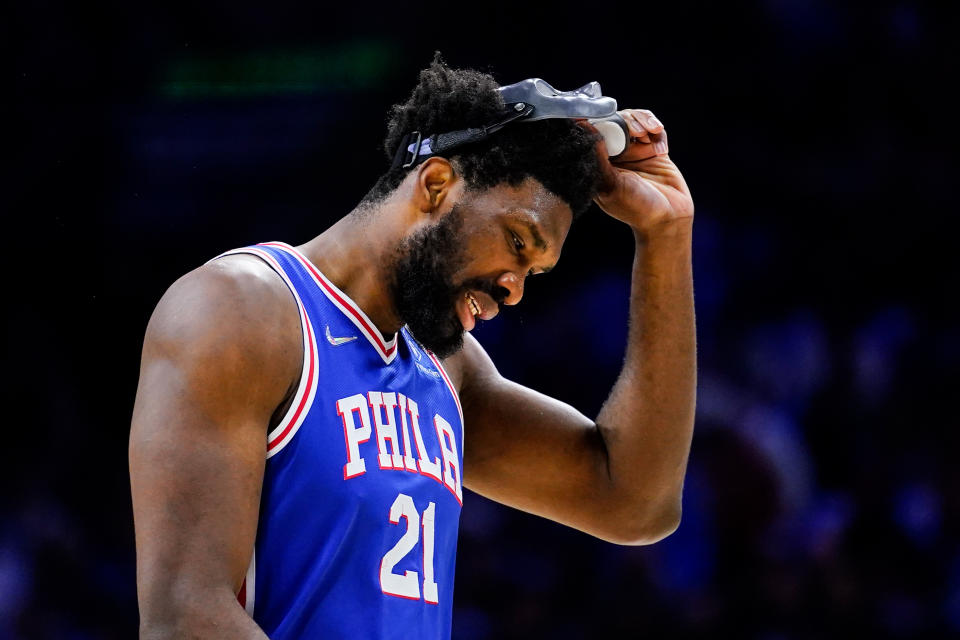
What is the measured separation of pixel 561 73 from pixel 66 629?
331cm

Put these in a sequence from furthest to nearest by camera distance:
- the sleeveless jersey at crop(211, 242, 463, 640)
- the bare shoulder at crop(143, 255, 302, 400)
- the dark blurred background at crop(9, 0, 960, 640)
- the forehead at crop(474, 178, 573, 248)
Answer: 1. the dark blurred background at crop(9, 0, 960, 640)
2. the forehead at crop(474, 178, 573, 248)
3. the sleeveless jersey at crop(211, 242, 463, 640)
4. the bare shoulder at crop(143, 255, 302, 400)

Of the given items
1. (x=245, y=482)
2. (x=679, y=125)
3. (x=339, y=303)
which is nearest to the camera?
(x=245, y=482)

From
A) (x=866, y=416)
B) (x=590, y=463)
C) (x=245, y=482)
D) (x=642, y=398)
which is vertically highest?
(x=245, y=482)

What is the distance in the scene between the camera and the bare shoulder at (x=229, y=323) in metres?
2.01

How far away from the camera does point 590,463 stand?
2.85m

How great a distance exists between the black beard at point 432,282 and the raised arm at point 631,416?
0.36 m

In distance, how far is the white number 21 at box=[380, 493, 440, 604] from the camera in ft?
7.27

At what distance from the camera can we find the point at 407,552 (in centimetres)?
225

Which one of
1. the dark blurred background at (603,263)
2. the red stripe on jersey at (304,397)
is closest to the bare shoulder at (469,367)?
the red stripe on jersey at (304,397)

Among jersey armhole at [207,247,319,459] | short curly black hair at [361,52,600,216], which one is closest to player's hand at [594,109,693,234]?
short curly black hair at [361,52,600,216]

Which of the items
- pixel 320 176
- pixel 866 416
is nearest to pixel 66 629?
pixel 320 176

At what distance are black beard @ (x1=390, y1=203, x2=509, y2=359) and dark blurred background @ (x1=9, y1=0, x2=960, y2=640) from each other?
3118mm

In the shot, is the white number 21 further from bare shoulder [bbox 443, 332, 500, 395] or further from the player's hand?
the player's hand

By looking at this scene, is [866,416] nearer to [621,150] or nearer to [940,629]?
[940,629]
